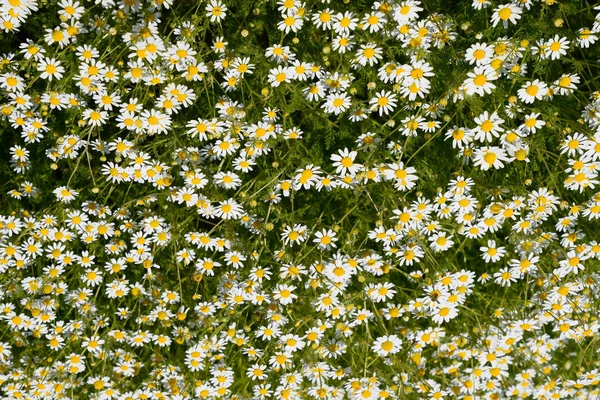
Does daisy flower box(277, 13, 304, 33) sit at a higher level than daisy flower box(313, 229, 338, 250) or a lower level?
higher

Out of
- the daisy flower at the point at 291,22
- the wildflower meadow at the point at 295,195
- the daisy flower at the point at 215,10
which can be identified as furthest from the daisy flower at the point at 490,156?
the daisy flower at the point at 215,10

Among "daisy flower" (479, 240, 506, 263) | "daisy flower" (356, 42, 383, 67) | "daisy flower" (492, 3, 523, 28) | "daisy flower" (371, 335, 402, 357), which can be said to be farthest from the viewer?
"daisy flower" (371, 335, 402, 357)

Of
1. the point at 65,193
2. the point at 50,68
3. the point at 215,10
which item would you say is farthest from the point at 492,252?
the point at 50,68

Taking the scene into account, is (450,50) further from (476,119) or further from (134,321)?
(134,321)

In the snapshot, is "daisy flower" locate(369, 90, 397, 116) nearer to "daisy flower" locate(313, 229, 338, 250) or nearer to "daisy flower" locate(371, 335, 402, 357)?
"daisy flower" locate(313, 229, 338, 250)

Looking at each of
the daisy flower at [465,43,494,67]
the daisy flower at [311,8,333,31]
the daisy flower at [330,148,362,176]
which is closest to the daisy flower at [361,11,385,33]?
the daisy flower at [311,8,333,31]

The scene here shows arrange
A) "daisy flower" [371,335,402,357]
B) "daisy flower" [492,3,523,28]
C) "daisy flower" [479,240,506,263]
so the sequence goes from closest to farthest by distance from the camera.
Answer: "daisy flower" [492,3,523,28] → "daisy flower" [479,240,506,263] → "daisy flower" [371,335,402,357]

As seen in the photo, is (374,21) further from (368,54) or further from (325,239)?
(325,239)

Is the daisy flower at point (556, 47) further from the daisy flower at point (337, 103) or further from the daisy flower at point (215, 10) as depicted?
the daisy flower at point (215, 10)

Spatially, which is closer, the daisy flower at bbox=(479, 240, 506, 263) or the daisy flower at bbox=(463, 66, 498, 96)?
the daisy flower at bbox=(463, 66, 498, 96)
